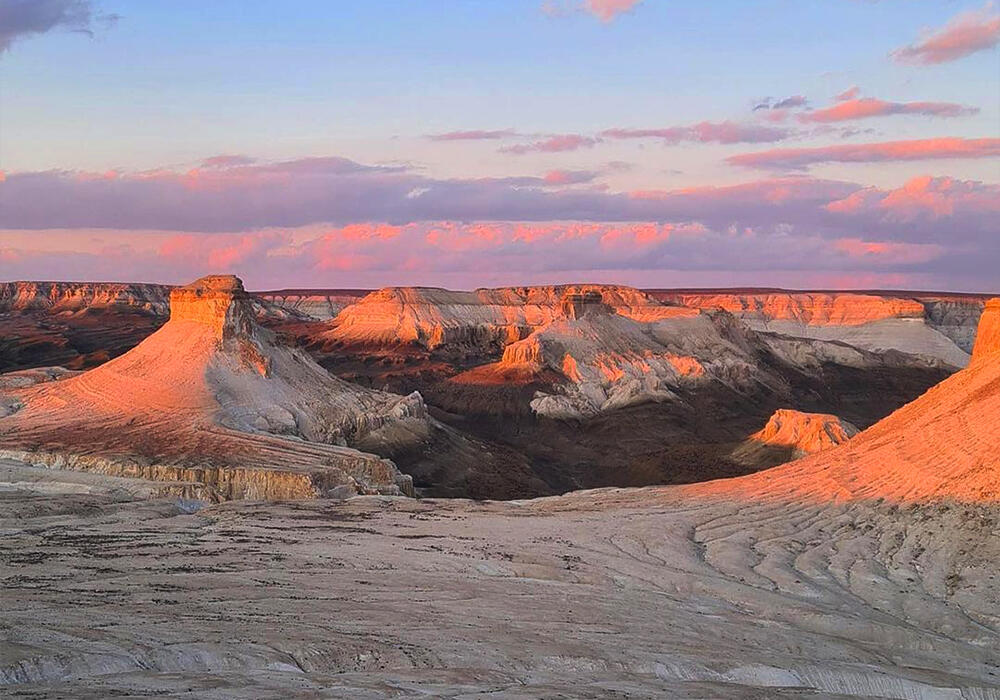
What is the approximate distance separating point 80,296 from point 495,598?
174m

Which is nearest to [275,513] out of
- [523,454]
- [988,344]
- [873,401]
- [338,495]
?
[338,495]

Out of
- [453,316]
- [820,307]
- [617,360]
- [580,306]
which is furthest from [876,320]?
[617,360]

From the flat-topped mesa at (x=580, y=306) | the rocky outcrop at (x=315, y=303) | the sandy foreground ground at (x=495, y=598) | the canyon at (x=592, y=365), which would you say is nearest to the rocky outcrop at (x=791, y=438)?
the canyon at (x=592, y=365)

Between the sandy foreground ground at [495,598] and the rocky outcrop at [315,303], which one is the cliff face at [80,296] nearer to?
the rocky outcrop at [315,303]

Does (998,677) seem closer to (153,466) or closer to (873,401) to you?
(153,466)

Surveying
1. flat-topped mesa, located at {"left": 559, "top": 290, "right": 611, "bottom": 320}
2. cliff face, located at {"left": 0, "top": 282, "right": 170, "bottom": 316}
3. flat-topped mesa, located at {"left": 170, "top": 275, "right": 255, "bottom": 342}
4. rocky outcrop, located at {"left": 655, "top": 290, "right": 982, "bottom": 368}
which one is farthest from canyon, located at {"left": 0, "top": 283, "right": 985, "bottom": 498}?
cliff face, located at {"left": 0, "top": 282, "right": 170, "bottom": 316}

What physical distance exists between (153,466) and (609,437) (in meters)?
34.7

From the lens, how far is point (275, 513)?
2984 cm

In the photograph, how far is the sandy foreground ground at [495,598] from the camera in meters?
13.8

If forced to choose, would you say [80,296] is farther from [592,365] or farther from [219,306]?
[219,306]

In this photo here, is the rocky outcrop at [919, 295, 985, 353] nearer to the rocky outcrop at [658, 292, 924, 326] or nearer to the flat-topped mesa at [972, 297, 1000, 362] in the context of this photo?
the rocky outcrop at [658, 292, 924, 326]

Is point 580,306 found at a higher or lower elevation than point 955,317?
higher

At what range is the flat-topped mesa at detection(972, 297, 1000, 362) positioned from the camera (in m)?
36.8

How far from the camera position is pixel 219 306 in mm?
50625
